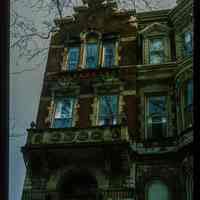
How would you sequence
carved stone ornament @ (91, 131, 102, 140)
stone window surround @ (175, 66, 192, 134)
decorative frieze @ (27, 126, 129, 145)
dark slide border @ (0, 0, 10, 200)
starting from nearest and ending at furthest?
dark slide border @ (0, 0, 10, 200) → decorative frieze @ (27, 126, 129, 145) → carved stone ornament @ (91, 131, 102, 140) → stone window surround @ (175, 66, 192, 134)

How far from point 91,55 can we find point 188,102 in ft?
18.5

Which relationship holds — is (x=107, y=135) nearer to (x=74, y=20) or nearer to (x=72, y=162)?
(x=72, y=162)

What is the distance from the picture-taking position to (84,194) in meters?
13.9

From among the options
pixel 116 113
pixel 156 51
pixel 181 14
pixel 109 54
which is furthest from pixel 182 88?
pixel 109 54

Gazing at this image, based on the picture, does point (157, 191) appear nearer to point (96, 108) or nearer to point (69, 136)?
point (69, 136)

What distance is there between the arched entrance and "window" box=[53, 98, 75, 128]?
2331mm

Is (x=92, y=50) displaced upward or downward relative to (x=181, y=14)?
downward

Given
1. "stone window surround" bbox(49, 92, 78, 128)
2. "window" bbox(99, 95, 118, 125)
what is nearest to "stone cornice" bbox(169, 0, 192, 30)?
"window" bbox(99, 95, 118, 125)

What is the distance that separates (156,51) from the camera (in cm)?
1736

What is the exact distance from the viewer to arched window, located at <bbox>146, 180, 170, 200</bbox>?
13500 mm

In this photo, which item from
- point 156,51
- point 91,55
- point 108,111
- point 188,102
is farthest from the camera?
point 91,55

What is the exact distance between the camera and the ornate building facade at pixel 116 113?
44.3 feet

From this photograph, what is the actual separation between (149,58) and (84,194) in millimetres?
6964

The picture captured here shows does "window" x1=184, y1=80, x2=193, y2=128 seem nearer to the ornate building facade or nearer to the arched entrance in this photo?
the ornate building facade
